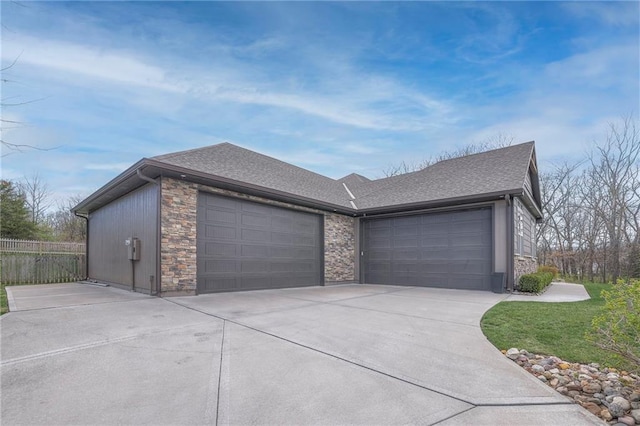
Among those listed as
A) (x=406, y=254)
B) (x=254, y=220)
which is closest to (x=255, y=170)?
(x=254, y=220)

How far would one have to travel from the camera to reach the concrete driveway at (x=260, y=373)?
2355mm

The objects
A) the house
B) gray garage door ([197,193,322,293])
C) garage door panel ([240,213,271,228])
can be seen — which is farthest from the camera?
garage door panel ([240,213,271,228])

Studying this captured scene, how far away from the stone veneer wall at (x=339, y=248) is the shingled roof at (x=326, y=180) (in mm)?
605

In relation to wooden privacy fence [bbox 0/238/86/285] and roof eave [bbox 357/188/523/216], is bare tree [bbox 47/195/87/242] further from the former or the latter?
roof eave [bbox 357/188/523/216]

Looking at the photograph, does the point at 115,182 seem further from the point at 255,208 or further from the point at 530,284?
the point at 530,284

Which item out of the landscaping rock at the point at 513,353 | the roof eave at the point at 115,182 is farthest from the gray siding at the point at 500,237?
the roof eave at the point at 115,182

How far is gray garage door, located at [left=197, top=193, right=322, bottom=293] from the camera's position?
→ 29.4 feet

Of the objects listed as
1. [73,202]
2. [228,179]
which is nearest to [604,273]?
[228,179]

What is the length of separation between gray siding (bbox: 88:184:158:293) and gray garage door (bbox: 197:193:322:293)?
1.21 meters

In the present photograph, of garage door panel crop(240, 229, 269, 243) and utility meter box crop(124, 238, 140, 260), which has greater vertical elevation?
garage door panel crop(240, 229, 269, 243)

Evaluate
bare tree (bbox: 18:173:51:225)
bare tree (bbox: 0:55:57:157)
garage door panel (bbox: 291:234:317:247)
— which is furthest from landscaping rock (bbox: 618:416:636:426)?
bare tree (bbox: 18:173:51:225)

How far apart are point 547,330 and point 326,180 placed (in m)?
12.2

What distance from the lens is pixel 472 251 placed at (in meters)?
10.8

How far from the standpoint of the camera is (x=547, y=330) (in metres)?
4.89
